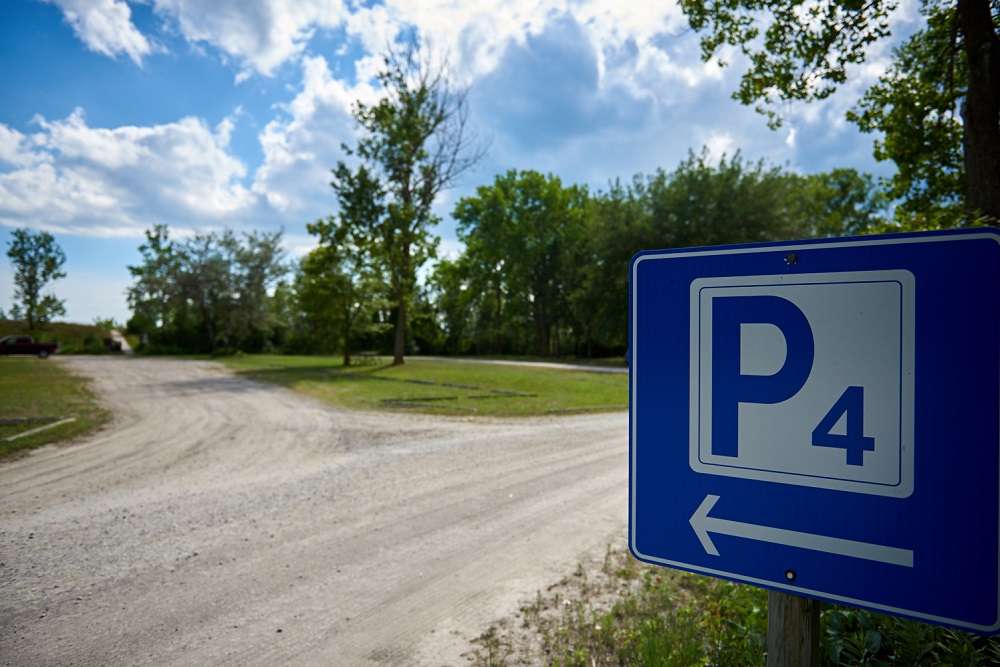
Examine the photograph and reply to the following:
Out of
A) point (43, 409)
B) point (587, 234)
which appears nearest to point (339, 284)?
point (43, 409)

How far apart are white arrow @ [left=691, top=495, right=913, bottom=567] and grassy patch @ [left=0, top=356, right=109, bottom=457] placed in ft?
33.4

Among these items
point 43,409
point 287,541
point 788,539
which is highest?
point 788,539

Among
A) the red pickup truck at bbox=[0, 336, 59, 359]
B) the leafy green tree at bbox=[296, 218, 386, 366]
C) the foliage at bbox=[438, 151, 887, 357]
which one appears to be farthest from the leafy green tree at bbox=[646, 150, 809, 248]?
the red pickup truck at bbox=[0, 336, 59, 359]

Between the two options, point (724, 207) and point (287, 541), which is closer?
point (287, 541)

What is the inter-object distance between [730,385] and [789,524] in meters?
0.36

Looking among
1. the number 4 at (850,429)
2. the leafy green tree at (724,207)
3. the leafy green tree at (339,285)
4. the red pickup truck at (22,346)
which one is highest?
the leafy green tree at (724,207)

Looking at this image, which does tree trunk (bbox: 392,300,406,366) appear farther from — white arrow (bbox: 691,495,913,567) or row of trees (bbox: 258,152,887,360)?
white arrow (bbox: 691,495,913,567)

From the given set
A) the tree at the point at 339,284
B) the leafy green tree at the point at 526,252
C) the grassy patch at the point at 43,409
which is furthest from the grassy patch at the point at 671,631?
the leafy green tree at the point at 526,252

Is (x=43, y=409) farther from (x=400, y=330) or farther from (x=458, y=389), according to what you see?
(x=400, y=330)

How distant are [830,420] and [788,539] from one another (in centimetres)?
32

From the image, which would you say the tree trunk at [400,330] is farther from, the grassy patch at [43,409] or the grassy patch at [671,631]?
the grassy patch at [671,631]

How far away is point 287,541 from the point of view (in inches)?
199

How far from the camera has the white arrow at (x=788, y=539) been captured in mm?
1198

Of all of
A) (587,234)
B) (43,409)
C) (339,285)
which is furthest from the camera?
(587,234)
